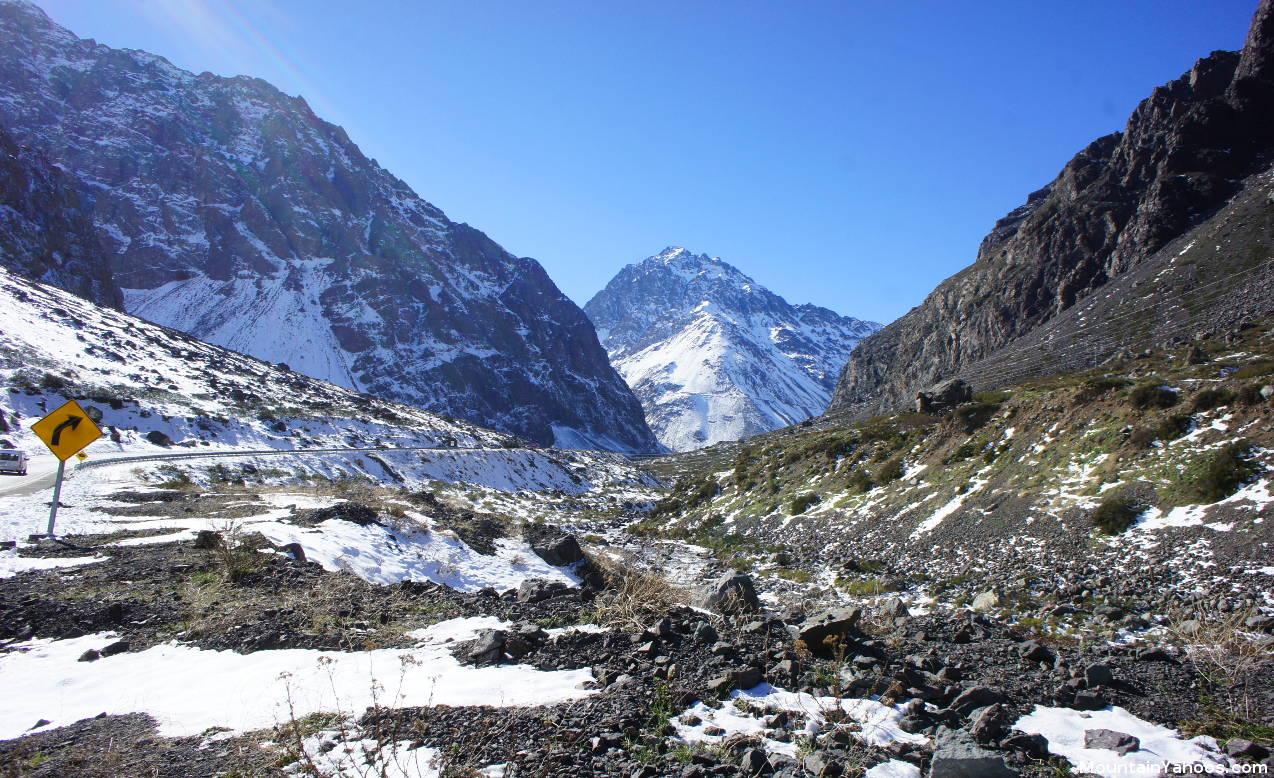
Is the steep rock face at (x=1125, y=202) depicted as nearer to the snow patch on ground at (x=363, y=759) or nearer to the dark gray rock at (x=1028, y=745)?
the dark gray rock at (x=1028, y=745)

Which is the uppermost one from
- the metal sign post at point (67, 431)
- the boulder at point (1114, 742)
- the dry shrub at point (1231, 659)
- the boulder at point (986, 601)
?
the metal sign post at point (67, 431)

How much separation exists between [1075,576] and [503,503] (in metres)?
37.1

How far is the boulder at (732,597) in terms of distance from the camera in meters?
9.71

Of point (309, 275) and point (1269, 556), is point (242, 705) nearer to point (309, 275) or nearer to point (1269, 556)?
point (1269, 556)

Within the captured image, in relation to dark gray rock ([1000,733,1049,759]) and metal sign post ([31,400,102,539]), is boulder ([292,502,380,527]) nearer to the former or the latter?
metal sign post ([31,400,102,539])

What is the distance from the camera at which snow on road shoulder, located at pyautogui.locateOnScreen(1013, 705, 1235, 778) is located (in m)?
4.52

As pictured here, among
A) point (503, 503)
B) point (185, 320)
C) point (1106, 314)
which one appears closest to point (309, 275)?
point (185, 320)

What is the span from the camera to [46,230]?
119 m

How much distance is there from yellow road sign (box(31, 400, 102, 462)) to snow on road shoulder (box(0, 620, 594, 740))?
31.6 ft

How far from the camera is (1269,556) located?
34.9 feet

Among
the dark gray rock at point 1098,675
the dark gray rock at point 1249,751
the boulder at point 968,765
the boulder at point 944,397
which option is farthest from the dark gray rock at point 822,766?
the boulder at point 944,397

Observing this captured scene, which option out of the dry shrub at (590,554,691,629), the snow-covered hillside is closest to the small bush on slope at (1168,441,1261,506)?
the dry shrub at (590,554,691,629)

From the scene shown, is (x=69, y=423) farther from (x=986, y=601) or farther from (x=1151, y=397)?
(x=1151, y=397)

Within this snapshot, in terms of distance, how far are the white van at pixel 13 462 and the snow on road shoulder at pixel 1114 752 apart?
3490 cm
